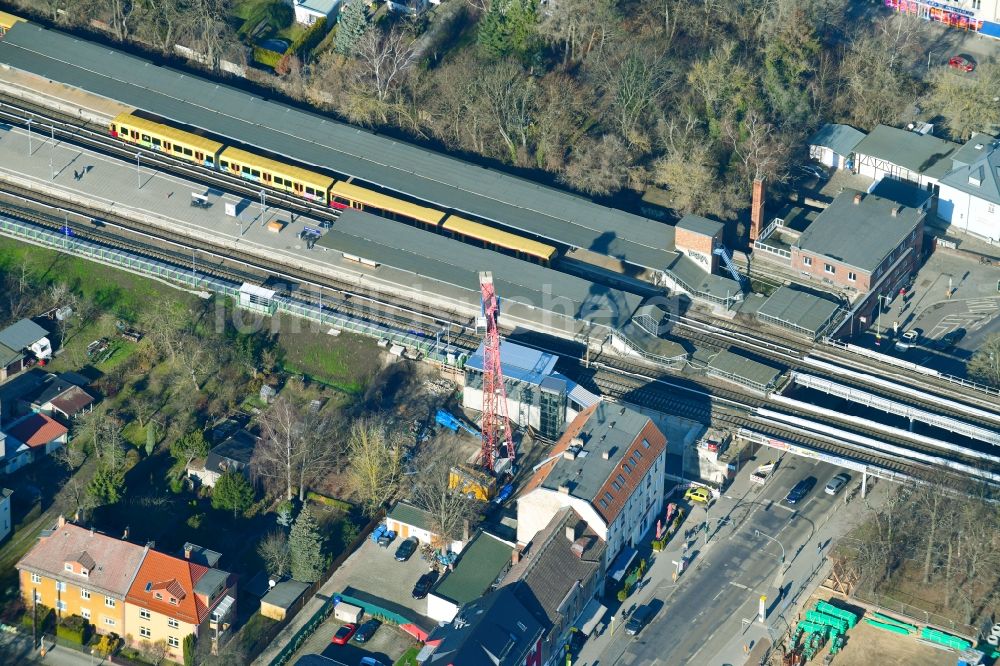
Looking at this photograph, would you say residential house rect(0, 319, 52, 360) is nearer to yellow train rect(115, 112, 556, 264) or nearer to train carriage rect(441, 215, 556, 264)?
yellow train rect(115, 112, 556, 264)

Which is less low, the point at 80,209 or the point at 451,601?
the point at 80,209

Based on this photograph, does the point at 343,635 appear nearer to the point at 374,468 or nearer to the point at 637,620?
the point at 374,468

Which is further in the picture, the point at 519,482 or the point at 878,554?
the point at 519,482

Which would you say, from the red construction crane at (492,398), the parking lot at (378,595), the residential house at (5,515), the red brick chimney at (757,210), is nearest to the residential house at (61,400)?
the residential house at (5,515)

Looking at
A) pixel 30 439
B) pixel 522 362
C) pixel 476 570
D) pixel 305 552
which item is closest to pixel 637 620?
pixel 476 570

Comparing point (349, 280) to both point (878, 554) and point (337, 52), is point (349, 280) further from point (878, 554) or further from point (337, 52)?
point (878, 554)

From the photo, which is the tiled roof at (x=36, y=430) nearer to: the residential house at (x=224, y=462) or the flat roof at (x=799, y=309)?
the residential house at (x=224, y=462)

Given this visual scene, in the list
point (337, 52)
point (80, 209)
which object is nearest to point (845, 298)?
point (337, 52)
